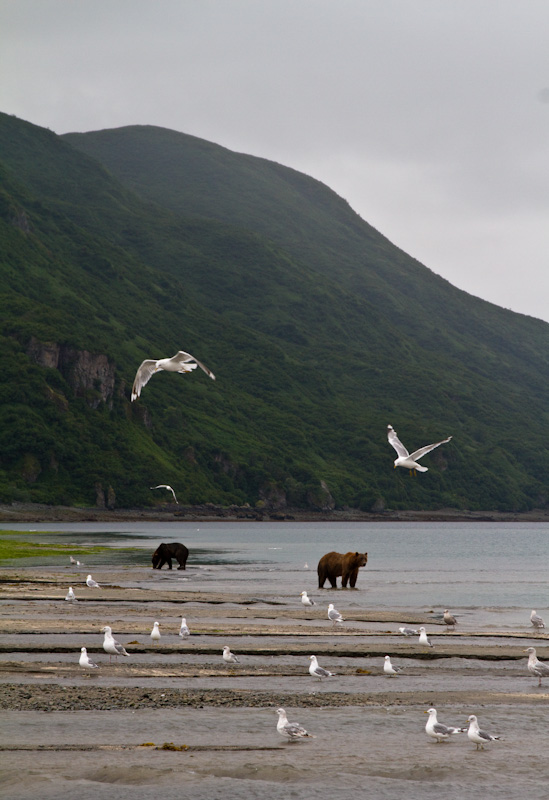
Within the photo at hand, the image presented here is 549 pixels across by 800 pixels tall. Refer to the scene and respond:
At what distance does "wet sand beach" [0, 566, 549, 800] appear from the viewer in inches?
492

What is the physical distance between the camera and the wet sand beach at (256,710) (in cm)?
1249

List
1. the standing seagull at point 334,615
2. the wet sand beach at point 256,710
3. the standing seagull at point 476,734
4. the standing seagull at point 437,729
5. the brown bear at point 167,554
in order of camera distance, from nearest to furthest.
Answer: the wet sand beach at point 256,710 < the standing seagull at point 476,734 < the standing seagull at point 437,729 < the standing seagull at point 334,615 < the brown bear at point 167,554

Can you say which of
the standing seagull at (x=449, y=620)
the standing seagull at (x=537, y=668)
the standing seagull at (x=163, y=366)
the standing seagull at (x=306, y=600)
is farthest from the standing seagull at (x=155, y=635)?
the standing seagull at (x=306, y=600)

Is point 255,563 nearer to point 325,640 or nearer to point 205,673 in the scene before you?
point 325,640

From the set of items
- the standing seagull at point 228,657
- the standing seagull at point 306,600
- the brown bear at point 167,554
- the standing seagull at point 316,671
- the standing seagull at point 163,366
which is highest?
the standing seagull at point 163,366

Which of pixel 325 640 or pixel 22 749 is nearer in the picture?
pixel 22 749

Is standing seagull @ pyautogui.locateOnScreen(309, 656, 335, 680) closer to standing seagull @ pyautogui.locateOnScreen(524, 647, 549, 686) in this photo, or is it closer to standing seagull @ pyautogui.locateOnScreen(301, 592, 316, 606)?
standing seagull @ pyautogui.locateOnScreen(524, 647, 549, 686)

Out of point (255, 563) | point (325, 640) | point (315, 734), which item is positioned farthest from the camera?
point (255, 563)

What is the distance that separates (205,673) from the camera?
20.0m

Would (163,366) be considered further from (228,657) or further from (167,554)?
(167,554)

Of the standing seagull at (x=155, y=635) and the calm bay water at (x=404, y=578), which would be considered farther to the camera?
the calm bay water at (x=404, y=578)

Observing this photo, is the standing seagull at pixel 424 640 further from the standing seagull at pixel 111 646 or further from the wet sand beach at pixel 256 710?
the standing seagull at pixel 111 646

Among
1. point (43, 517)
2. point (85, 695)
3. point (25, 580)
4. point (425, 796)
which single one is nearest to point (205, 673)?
point (85, 695)

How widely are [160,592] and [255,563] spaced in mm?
29896
